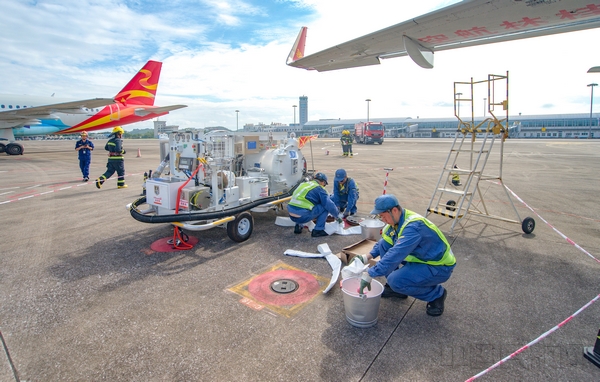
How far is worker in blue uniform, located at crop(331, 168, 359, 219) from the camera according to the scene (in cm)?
707

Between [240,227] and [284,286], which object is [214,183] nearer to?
[240,227]

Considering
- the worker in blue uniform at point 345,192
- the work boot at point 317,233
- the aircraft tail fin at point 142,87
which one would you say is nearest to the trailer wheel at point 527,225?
the worker in blue uniform at point 345,192

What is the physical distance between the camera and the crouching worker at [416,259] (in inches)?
138

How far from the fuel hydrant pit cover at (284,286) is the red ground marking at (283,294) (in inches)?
1.6

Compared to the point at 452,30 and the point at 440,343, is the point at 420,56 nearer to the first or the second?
the point at 452,30

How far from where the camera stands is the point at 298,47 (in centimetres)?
1197

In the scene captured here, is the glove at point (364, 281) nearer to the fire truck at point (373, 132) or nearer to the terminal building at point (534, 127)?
the fire truck at point (373, 132)

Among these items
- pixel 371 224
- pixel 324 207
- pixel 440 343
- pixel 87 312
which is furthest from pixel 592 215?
pixel 87 312

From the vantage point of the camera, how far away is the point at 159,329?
3.44 meters

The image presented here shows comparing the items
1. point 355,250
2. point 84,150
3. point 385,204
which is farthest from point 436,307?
point 84,150

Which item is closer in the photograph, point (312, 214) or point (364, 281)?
point (364, 281)

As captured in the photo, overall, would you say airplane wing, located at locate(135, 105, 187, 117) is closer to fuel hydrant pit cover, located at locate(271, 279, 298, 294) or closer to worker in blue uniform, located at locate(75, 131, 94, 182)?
worker in blue uniform, located at locate(75, 131, 94, 182)

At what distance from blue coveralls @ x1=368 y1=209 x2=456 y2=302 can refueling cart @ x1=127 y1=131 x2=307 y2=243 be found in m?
2.94

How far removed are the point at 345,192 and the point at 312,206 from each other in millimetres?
1625
